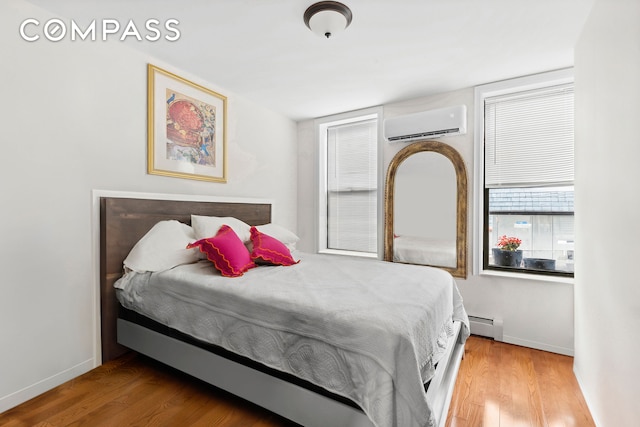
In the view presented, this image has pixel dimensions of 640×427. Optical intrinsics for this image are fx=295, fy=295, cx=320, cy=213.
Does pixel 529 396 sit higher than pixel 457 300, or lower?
lower

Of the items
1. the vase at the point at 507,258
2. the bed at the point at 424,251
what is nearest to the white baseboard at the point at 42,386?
the bed at the point at 424,251

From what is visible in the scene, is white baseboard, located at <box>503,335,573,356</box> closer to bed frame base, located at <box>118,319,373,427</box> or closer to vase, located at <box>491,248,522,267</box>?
vase, located at <box>491,248,522,267</box>

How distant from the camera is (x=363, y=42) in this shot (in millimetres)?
2156

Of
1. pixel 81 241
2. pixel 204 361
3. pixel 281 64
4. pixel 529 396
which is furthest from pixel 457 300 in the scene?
pixel 81 241

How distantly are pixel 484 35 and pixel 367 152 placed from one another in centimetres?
176

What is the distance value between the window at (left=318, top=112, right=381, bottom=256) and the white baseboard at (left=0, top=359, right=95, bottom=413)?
259 centimetres

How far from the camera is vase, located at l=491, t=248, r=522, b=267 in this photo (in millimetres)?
2779

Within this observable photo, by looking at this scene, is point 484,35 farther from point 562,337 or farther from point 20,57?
point 20,57

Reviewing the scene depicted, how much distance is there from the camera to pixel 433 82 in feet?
9.22

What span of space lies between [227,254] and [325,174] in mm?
2209

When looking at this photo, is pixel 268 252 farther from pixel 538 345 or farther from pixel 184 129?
pixel 538 345

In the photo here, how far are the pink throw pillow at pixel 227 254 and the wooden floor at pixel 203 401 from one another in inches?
29.6

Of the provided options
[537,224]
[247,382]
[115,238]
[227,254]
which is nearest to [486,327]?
[537,224]

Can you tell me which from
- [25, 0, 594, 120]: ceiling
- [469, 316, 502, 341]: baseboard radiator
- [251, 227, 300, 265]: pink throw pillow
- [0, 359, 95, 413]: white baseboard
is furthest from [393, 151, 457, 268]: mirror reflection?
[0, 359, 95, 413]: white baseboard
